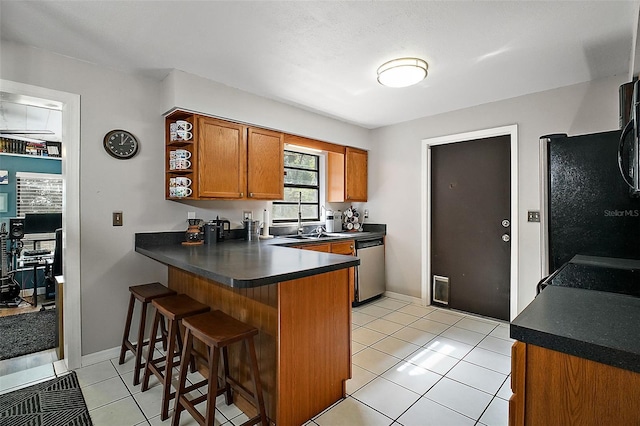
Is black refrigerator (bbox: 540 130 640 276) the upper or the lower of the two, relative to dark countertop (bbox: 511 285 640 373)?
upper

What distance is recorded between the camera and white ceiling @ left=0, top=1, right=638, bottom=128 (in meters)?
1.82

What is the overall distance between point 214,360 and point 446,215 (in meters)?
3.18

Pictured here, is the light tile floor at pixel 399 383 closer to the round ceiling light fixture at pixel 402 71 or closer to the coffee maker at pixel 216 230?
the coffee maker at pixel 216 230

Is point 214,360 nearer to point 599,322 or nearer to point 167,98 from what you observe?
point 599,322

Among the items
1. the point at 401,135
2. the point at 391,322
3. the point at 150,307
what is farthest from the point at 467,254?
the point at 150,307

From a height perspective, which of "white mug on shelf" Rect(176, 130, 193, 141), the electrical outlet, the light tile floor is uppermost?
"white mug on shelf" Rect(176, 130, 193, 141)

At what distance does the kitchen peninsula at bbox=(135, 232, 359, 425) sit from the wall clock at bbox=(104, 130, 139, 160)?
43.4 inches

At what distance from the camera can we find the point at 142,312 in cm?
229

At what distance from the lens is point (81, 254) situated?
246cm

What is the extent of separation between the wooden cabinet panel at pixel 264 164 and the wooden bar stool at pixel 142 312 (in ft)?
4.00

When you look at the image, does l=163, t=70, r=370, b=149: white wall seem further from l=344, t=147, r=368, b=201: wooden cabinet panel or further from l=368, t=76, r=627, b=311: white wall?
l=368, t=76, r=627, b=311: white wall

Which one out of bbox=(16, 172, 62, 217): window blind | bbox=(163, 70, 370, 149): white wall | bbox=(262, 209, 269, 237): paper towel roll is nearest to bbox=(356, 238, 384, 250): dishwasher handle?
bbox=(262, 209, 269, 237): paper towel roll

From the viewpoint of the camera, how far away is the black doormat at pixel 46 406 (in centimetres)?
183

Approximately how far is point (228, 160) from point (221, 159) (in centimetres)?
8
